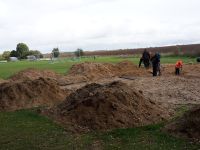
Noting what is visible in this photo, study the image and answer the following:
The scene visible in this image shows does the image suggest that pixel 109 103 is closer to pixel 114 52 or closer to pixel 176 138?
pixel 176 138

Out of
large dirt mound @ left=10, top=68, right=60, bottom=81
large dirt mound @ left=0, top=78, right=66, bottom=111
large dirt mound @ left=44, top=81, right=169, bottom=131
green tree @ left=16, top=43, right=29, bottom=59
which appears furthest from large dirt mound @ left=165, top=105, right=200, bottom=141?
green tree @ left=16, top=43, right=29, bottom=59

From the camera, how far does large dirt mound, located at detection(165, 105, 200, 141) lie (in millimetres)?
10148

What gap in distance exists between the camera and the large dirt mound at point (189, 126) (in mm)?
10148

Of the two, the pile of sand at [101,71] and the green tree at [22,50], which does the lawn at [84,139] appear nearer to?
the pile of sand at [101,71]

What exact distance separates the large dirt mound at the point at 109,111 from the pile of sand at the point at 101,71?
1598 centimetres

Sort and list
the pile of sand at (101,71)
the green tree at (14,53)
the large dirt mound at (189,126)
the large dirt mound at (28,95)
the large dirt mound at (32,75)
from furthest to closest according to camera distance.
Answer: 1. the green tree at (14,53)
2. the pile of sand at (101,71)
3. the large dirt mound at (32,75)
4. the large dirt mound at (28,95)
5. the large dirt mound at (189,126)

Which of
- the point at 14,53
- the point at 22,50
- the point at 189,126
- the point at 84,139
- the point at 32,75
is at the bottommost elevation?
the point at 14,53

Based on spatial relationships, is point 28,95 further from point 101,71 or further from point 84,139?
point 101,71

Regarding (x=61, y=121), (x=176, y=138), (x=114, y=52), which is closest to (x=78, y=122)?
(x=61, y=121)

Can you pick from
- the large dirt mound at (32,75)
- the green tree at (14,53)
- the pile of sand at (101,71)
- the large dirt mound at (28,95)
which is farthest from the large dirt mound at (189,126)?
the green tree at (14,53)

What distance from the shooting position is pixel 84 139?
10.9 meters

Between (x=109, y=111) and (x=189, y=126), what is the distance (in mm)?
2819

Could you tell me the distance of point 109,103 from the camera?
12.7 meters

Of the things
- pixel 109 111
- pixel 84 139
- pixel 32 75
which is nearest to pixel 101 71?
pixel 32 75
